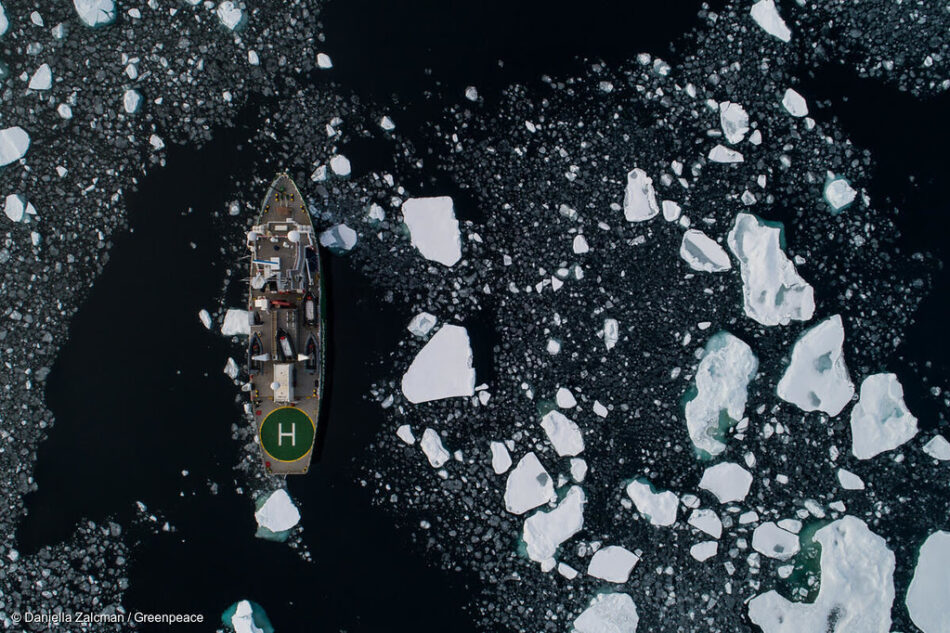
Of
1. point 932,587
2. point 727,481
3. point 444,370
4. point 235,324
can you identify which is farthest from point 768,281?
point 235,324

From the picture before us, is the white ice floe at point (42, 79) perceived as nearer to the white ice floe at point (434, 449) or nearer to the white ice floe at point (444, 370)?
the white ice floe at point (444, 370)

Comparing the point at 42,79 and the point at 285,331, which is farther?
the point at 42,79

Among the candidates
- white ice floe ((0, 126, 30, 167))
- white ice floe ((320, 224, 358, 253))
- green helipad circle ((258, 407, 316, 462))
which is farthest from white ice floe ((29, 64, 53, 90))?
green helipad circle ((258, 407, 316, 462))

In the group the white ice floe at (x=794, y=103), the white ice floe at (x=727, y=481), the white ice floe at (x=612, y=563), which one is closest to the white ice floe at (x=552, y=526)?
the white ice floe at (x=612, y=563)

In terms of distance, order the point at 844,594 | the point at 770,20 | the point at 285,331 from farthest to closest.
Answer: the point at 770,20, the point at 844,594, the point at 285,331

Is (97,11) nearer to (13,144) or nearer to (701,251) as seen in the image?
(13,144)

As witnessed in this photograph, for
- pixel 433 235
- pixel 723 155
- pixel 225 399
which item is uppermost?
pixel 723 155

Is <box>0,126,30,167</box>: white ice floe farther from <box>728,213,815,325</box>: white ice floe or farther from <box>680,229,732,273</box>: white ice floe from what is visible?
<box>728,213,815,325</box>: white ice floe
